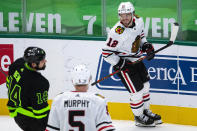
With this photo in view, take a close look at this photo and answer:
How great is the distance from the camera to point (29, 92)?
10.2ft

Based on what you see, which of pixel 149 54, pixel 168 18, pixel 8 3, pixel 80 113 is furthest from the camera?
pixel 8 3

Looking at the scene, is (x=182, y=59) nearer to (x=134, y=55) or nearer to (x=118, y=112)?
(x=134, y=55)

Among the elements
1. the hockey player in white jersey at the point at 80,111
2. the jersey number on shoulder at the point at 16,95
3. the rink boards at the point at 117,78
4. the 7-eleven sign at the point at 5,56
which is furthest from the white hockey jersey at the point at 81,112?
the 7-eleven sign at the point at 5,56

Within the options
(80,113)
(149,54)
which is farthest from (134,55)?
(80,113)

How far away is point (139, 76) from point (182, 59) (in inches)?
19.5

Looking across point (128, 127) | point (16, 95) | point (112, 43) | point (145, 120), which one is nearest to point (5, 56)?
point (112, 43)

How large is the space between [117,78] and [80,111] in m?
2.55

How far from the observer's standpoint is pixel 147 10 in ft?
16.4

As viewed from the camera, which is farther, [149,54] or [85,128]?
[149,54]

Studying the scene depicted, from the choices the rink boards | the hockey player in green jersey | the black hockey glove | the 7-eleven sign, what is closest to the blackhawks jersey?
the hockey player in green jersey

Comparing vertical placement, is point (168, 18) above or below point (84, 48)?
above

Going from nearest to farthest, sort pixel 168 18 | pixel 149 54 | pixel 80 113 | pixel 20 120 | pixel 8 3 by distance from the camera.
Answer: pixel 80 113 < pixel 20 120 < pixel 149 54 < pixel 168 18 < pixel 8 3

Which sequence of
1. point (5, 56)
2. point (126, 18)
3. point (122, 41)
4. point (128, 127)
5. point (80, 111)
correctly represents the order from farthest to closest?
point (5, 56) → point (128, 127) → point (122, 41) → point (126, 18) → point (80, 111)

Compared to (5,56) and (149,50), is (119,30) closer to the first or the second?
(149,50)
